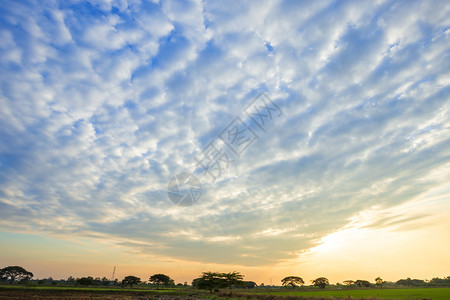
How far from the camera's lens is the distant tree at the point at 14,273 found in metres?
86.9

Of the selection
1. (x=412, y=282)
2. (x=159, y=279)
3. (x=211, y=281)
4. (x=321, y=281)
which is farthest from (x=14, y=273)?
(x=412, y=282)

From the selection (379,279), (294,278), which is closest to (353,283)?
(379,279)

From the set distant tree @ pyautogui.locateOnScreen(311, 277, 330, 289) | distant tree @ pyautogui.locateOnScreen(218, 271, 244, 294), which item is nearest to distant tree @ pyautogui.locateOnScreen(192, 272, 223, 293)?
distant tree @ pyautogui.locateOnScreen(218, 271, 244, 294)

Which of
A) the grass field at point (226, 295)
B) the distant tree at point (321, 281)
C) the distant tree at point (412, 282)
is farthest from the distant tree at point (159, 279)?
the distant tree at point (412, 282)

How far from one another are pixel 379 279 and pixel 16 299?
5533 inches

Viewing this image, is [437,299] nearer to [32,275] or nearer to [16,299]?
[16,299]

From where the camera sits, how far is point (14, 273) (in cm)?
8919

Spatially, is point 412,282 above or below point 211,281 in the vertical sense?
below

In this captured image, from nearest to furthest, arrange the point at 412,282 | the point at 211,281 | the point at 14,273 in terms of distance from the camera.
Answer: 1. the point at 211,281
2. the point at 14,273
3. the point at 412,282

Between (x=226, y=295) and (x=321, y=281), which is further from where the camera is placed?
(x=321, y=281)

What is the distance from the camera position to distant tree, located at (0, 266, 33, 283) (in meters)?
86.9

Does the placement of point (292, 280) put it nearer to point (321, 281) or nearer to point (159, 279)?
point (321, 281)

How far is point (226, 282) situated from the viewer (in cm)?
5769

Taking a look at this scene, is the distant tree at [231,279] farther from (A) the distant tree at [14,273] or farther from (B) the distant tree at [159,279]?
(A) the distant tree at [14,273]
